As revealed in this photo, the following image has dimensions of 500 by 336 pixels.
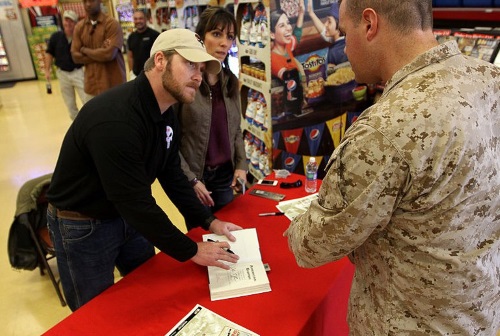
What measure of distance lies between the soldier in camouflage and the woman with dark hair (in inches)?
43.8

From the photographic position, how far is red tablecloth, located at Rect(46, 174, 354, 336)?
48.3 inches

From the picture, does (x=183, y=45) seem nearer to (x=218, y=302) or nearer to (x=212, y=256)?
(x=212, y=256)

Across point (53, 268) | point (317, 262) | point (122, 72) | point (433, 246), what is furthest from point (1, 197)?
point (433, 246)

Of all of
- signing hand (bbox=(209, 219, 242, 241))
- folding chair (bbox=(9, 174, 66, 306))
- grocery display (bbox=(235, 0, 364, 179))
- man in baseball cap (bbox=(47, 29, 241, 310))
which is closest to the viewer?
man in baseball cap (bbox=(47, 29, 241, 310))

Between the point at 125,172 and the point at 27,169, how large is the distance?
4.45 metres

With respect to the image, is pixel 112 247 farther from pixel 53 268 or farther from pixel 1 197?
pixel 1 197

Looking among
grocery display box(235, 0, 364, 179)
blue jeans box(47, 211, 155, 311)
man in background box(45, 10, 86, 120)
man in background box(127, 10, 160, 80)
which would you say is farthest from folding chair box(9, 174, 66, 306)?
man in background box(127, 10, 160, 80)

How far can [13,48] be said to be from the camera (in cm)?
1043

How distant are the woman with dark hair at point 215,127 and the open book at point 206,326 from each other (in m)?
0.65

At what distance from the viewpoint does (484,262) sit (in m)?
0.93

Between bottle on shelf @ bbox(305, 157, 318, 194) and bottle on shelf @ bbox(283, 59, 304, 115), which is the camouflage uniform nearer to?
bottle on shelf @ bbox(305, 157, 318, 194)

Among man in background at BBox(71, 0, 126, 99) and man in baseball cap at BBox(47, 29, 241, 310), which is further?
man in background at BBox(71, 0, 126, 99)

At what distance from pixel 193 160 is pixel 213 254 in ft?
2.65

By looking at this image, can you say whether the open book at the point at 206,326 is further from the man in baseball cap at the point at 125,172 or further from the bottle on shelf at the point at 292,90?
the bottle on shelf at the point at 292,90
